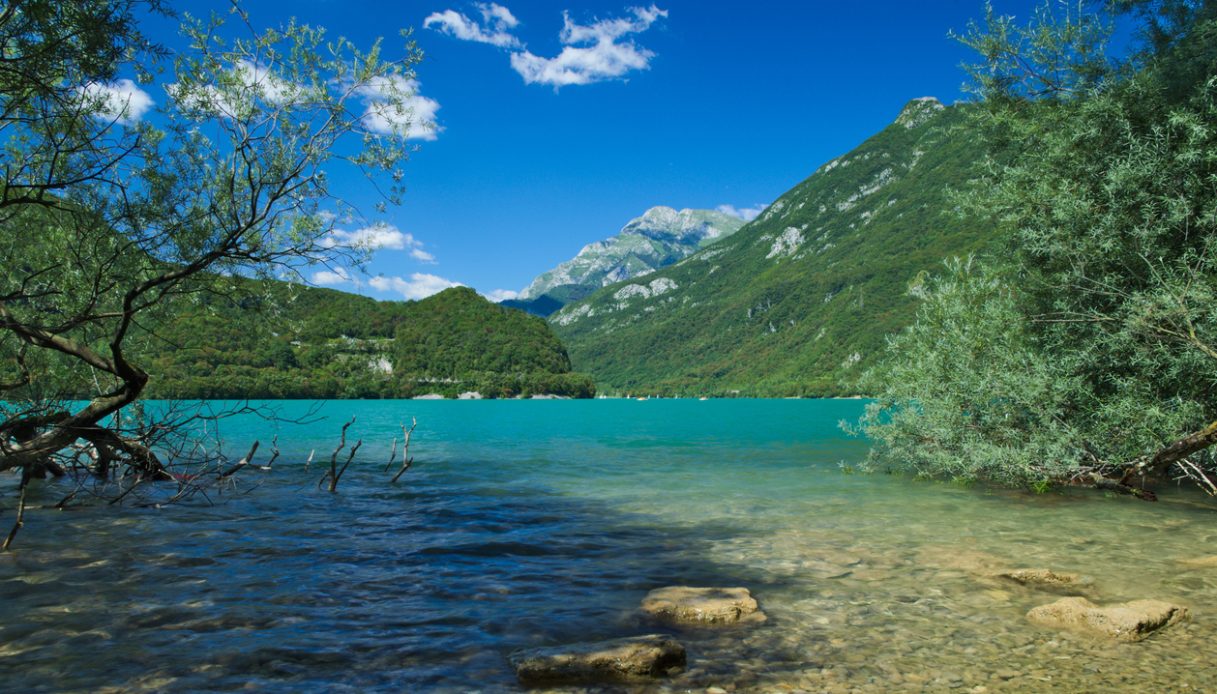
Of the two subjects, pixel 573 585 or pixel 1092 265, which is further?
pixel 1092 265

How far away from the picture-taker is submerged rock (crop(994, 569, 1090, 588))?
10695 mm

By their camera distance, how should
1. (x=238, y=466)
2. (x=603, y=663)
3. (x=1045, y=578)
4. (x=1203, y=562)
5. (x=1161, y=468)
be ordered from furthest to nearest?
1. (x=238, y=466)
2. (x=1161, y=468)
3. (x=1203, y=562)
4. (x=1045, y=578)
5. (x=603, y=663)

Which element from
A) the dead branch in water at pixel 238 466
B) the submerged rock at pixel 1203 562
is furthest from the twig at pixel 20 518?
the submerged rock at pixel 1203 562

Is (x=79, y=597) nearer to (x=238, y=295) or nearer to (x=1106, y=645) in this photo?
(x=238, y=295)

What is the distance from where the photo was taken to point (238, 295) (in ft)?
48.1

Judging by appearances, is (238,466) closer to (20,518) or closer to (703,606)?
(20,518)

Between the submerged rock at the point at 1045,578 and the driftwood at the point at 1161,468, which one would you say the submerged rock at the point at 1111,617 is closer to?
the submerged rock at the point at 1045,578

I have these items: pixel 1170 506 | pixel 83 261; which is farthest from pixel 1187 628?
pixel 83 261

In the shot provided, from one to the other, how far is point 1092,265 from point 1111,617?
1122 centimetres

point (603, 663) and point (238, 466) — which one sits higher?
point (238, 466)

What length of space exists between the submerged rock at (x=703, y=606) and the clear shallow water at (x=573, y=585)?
1.27ft

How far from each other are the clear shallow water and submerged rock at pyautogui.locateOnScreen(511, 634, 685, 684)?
1.00 feet

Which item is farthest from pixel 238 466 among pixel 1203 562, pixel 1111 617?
pixel 1203 562

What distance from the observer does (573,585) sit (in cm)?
1152
